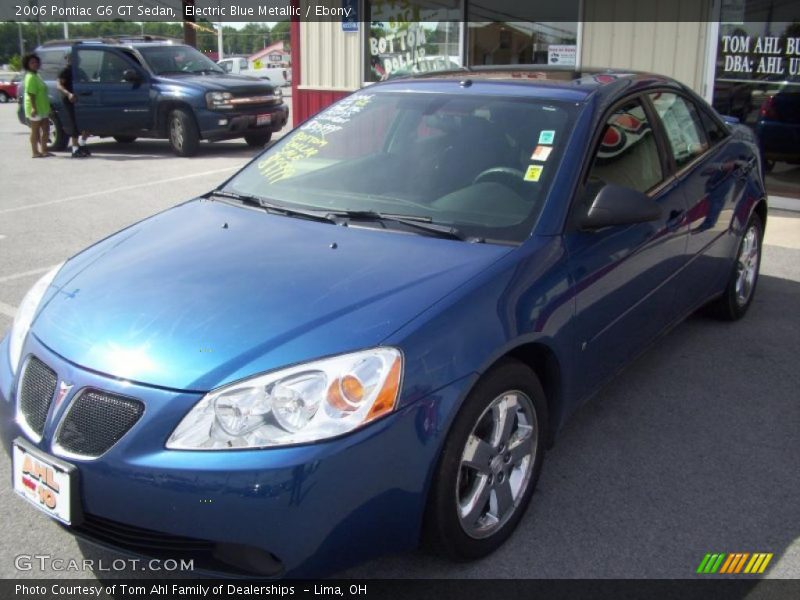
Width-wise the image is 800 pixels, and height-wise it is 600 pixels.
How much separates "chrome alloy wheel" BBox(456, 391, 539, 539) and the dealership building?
22.7ft

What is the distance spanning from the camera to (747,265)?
5.27 m

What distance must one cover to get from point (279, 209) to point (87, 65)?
11.9 metres

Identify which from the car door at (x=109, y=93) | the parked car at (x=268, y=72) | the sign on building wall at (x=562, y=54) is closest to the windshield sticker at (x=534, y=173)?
the sign on building wall at (x=562, y=54)

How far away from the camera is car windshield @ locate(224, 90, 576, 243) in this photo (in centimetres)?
329

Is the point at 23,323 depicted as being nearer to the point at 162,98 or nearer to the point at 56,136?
the point at 162,98

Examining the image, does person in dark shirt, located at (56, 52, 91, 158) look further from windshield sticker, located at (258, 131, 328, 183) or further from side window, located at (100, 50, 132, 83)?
windshield sticker, located at (258, 131, 328, 183)

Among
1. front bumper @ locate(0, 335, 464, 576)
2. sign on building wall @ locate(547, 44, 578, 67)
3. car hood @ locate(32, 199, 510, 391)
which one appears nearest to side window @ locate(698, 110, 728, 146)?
car hood @ locate(32, 199, 510, 391)

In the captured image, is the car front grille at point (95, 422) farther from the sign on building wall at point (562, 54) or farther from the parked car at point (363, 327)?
the sign on building wall at point (562, 54)

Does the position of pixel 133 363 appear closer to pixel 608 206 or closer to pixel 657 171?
pixel 608 206

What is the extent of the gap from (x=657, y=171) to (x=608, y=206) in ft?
3.12

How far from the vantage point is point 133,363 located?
2.43 metres

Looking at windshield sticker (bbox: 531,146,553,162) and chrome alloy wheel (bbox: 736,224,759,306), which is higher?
windshield sticker (bbox: 531,146,553,162)

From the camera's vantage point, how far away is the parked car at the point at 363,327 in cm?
230

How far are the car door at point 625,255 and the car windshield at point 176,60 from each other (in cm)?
1150
